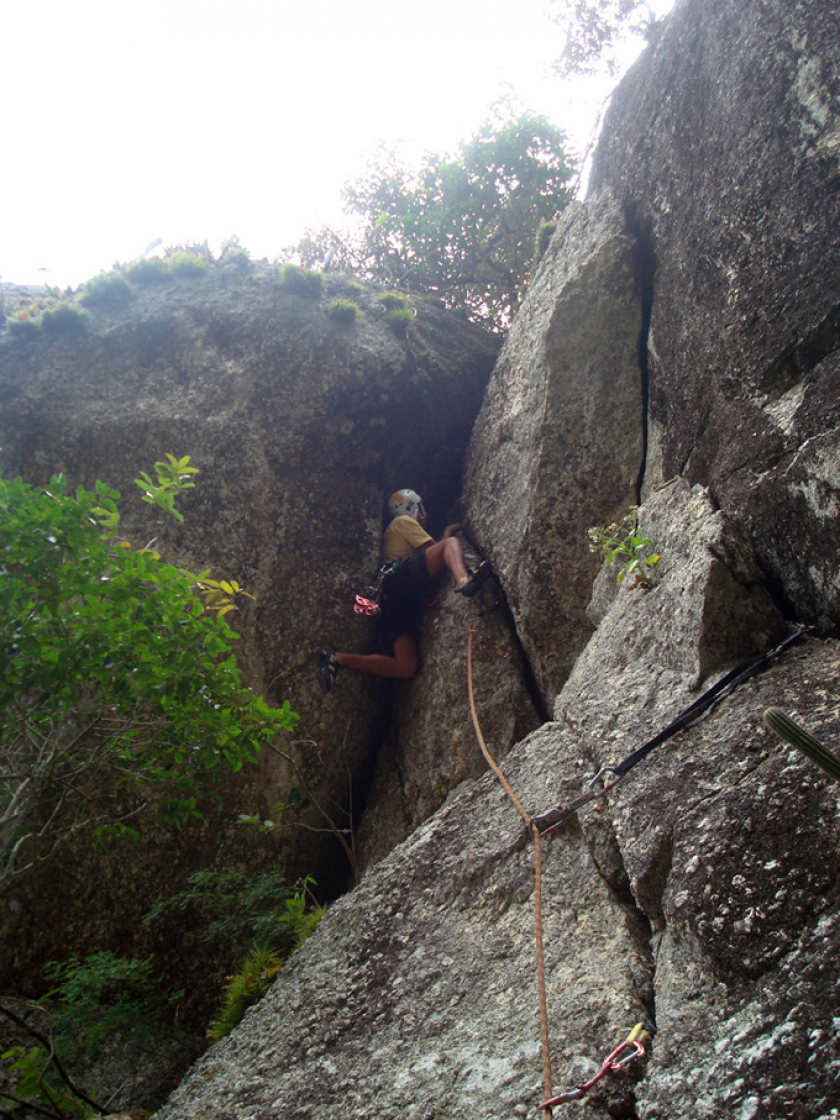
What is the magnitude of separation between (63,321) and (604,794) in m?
8.62

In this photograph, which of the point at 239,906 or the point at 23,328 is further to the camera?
the point at 23,328

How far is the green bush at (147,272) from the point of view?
377 inches

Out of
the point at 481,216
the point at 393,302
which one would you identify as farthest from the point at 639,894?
the point at 481,216

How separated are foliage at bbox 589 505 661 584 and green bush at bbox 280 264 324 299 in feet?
19.6

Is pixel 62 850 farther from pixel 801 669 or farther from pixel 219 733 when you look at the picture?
pixel 801 669

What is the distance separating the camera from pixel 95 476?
25.4 feet

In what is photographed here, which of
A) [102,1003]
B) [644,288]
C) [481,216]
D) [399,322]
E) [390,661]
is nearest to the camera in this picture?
[102,1003]

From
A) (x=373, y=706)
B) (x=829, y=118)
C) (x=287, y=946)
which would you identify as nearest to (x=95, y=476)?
(x=373, y=706)

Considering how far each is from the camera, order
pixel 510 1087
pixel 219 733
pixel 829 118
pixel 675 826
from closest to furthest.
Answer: pixel 510 1087
pixel 675 826
pixel 829 118
pixel 219 733

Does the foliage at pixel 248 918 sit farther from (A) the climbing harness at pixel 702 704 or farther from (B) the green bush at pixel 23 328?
(B) the green bush at pixel 23 328

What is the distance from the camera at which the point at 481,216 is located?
567 inches

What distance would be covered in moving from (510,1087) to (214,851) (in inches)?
189

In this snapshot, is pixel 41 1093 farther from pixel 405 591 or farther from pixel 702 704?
pixel 405 591

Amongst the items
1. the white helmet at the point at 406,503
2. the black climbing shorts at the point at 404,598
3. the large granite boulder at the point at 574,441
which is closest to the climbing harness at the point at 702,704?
the large granite boulder at the point at 574,441
